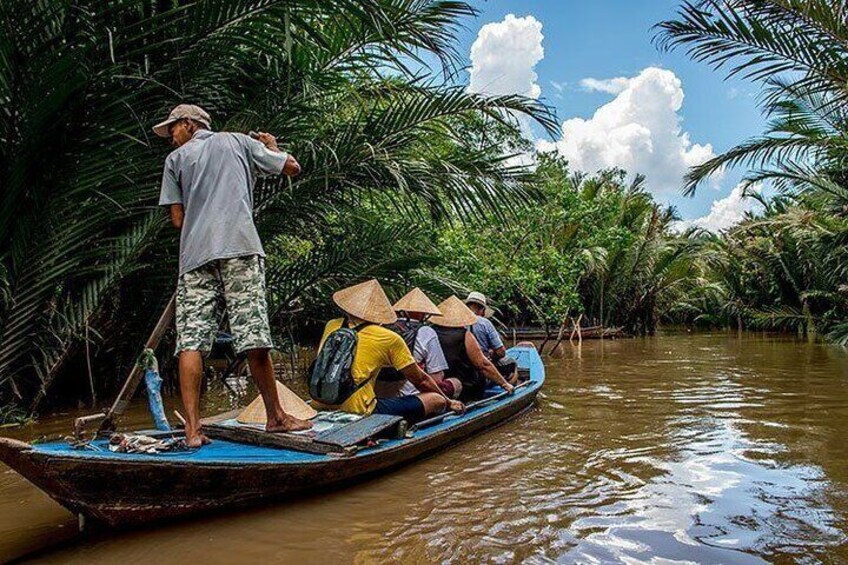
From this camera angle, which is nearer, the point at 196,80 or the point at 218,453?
the point at 218,453

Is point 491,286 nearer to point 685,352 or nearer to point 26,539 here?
point 685,352

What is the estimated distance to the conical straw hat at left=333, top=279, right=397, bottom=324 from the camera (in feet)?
16.8

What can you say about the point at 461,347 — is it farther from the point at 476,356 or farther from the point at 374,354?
the point at 374,354

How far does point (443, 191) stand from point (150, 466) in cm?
482

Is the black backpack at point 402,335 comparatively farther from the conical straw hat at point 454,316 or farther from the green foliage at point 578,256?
the green foliage at point 578,256

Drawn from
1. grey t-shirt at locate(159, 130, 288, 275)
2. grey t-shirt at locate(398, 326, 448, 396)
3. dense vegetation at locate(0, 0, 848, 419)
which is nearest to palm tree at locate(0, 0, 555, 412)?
dense vegetation at locate(0, 0, 848, 419)

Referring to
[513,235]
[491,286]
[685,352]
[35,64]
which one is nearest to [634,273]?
[685,352]

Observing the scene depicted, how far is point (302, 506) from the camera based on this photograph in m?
4.15

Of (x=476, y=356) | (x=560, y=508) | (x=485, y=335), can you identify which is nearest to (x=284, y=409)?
(x=560, y=508)

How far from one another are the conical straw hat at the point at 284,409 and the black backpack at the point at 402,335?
79 centimetres

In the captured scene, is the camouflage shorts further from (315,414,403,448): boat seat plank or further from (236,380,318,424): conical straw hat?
(236,380,318,424): conical straw hat

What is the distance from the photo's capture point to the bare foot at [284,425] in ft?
14.1

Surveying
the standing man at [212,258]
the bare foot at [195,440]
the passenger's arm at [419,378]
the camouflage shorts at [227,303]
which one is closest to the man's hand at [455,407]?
the passenger's arm at [419,378]

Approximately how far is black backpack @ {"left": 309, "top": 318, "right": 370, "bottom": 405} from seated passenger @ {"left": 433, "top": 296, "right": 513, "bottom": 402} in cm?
184
